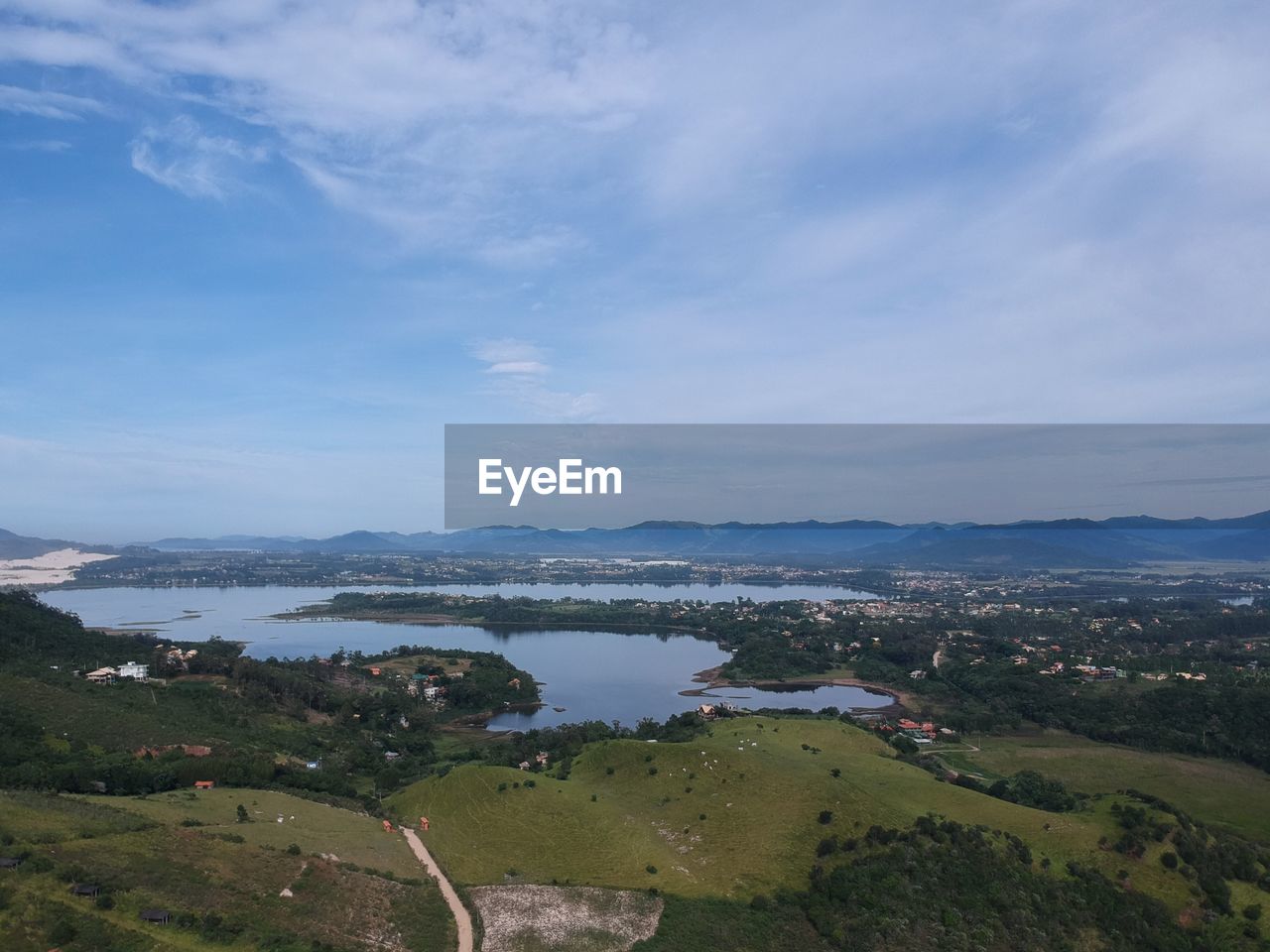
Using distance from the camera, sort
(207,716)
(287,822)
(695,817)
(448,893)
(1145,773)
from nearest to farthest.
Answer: (448,893), (287,822), (695,817), (1145,773), (207,716)

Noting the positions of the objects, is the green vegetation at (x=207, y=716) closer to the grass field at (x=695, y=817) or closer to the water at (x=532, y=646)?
the grass field at (x=695, y=817)

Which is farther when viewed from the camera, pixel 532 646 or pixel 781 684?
pixel 532 646

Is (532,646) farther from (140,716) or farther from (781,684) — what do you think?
(140,716)

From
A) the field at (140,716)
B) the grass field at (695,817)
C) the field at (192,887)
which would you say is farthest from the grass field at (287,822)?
the field at (140,716)

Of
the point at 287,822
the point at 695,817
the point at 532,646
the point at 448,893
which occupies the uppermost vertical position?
the point at 287,822

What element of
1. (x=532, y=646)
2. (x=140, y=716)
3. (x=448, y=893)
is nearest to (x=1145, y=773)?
(x=448, y=893)

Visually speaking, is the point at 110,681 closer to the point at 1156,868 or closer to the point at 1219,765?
the point at 1156,868

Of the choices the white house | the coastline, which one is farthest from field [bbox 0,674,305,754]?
the coastline

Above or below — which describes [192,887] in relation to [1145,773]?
above
